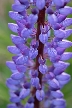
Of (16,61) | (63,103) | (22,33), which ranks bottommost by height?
(63,103)

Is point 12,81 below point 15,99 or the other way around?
the other way around

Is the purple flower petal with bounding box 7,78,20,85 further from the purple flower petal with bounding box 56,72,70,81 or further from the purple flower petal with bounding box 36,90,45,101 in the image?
the purple flower petal with bounding box 56,72,70,81

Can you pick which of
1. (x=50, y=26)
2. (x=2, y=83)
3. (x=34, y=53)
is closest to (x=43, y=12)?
(x=50, y=26)

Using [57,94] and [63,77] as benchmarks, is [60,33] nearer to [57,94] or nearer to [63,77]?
[63,77]

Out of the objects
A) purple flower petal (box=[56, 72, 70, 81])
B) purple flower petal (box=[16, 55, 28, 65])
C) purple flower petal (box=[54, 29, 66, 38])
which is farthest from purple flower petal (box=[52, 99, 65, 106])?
purple flower petal (box=[54, 29, 66, 38])

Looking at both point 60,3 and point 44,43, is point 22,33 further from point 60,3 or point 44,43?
point 60,3

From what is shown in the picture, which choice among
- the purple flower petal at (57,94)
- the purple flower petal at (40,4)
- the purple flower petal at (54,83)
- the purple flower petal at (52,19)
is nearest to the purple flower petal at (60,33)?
the purple flower petal at (52,19)

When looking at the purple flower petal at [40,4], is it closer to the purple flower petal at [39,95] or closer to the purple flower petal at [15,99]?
the purple flower petal at [39,95]

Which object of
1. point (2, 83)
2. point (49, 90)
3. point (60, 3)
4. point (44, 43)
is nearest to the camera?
point (60, 3)

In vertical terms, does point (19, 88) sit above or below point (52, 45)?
below

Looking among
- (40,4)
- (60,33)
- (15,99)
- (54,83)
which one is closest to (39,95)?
(54,83)

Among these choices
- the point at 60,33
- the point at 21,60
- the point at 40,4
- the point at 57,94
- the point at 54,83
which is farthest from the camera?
the point at 57,94
